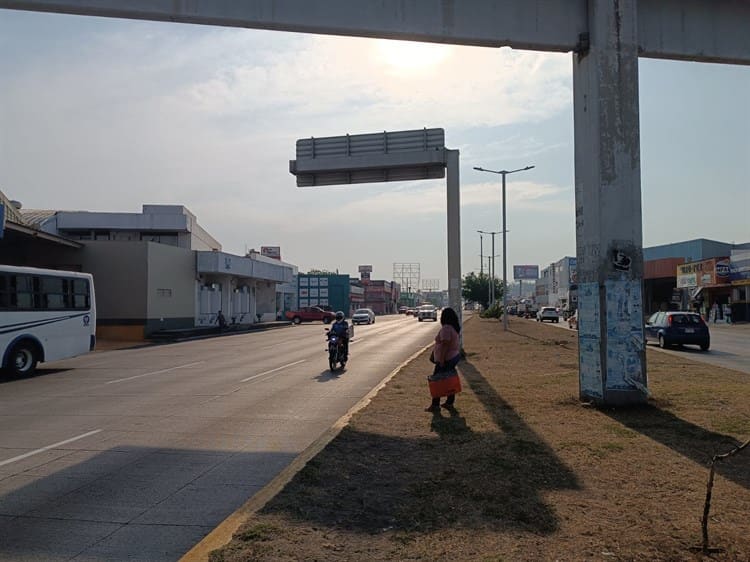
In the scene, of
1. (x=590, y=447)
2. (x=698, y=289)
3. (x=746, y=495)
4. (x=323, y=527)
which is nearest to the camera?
(x=323, y=527)

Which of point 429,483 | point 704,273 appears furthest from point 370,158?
point 704,273

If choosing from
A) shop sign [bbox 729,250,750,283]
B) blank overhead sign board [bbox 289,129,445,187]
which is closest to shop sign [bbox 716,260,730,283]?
shop sign [bbox 729,250,750,283]

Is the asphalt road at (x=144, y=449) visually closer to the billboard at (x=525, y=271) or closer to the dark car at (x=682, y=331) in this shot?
the dark car at (x=682, y=331)

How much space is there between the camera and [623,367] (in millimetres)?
10570

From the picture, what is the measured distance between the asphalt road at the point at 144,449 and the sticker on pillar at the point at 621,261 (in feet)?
16.8

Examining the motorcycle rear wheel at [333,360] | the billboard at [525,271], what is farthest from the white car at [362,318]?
the billboard at [525,271]

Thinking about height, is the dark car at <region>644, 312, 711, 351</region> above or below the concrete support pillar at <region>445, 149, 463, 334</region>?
below

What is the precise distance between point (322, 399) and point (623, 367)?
5.60 meters

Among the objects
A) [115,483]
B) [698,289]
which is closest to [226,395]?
[115,483]

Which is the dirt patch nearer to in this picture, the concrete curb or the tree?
the concrete curb

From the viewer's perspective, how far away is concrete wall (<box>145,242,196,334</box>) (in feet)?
128

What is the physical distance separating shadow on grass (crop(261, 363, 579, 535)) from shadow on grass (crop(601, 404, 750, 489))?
1.49m

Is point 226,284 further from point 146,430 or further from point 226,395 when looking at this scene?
point 146,430

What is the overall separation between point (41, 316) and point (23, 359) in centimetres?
126
